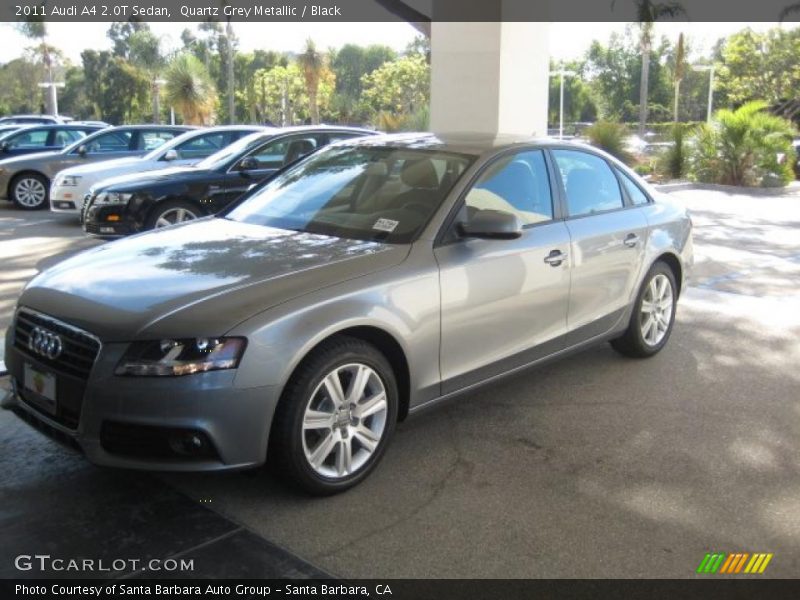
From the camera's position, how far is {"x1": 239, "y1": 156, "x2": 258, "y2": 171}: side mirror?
31.9 feet

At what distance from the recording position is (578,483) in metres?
3.87

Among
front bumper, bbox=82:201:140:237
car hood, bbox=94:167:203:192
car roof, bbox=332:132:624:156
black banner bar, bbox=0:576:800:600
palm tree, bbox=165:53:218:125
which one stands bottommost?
black banner bar, bbox=0:576:800:600

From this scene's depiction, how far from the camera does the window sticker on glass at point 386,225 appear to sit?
4180 millimetres

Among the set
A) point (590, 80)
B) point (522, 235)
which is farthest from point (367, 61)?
point (522, 235)

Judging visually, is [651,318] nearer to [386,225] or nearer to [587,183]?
[587,183]

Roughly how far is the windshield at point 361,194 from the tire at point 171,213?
4.63m

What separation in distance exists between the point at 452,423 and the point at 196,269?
1.72m

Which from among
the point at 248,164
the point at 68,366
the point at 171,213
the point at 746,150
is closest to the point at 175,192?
the point at 171,213

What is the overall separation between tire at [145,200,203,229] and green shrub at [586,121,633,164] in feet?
45.7

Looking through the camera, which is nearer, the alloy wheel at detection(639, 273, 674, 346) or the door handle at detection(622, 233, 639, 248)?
the door handle at detection(622, 233, 639, 248)

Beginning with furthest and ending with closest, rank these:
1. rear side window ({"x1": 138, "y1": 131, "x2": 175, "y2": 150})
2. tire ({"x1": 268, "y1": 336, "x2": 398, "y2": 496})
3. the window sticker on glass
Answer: rear side window ({"x1": 138, "y1": 131, "x2": 175, "y2": 150}), the window sticker on glass, tire ({"x1": 268, "y1": 336, "x2": 398, "y2": 496})

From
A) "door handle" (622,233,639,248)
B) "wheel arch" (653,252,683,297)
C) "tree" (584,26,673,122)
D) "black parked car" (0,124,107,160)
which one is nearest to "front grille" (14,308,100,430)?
"door handle" (622,233,639,248)

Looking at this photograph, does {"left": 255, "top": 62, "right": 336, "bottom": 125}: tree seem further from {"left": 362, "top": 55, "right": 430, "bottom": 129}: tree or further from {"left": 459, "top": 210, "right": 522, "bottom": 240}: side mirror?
{"left": 459, "top": 210, "right": 522, "bottom": 240}: side mirror

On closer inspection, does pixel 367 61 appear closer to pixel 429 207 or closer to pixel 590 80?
pixel 590 80
